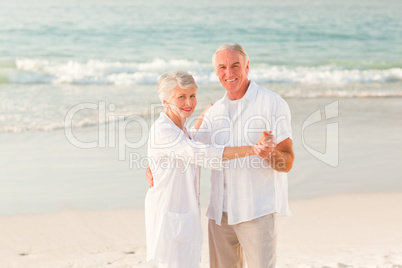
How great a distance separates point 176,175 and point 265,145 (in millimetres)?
556

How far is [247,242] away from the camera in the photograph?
338 cm

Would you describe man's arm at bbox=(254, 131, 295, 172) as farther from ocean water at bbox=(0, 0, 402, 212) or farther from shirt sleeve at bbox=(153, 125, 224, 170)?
ocean water at bbox=(0, 0, 402, 212)

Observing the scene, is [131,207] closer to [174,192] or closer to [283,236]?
[283,236]

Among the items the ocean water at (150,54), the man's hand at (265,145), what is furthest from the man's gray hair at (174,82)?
the ocean water at (150,54)

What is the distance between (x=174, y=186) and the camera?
10.5ft

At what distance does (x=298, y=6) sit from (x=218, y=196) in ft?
96.0

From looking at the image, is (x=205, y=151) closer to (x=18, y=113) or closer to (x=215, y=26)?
(x=18, y=113)

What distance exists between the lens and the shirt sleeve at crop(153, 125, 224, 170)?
124 inches

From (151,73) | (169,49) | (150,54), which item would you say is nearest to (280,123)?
(151,73)

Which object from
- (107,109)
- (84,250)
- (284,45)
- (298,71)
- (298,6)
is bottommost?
(84,250)

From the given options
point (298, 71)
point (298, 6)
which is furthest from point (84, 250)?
point (298, 6)

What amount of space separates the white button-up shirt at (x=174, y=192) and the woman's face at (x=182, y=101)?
0.26 ft

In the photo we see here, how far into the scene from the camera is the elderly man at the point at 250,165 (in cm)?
330

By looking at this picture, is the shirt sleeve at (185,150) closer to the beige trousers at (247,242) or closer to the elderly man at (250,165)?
the elderly man at (250,165)
